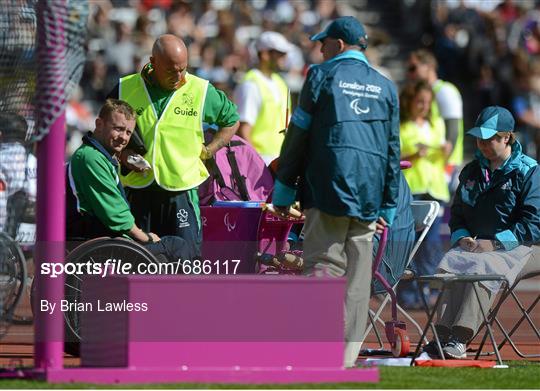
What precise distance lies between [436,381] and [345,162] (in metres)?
1.30

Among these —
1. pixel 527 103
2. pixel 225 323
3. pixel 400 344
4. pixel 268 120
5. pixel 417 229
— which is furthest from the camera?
pixel 527 103

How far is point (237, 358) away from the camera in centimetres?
874

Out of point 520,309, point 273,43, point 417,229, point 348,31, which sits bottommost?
point 520,309

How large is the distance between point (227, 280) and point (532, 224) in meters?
2.81

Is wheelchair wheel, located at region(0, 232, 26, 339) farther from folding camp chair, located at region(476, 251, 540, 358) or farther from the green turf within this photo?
folding camp chair, located at region(476, 251, 540, 358)

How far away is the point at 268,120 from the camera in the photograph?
13773mm

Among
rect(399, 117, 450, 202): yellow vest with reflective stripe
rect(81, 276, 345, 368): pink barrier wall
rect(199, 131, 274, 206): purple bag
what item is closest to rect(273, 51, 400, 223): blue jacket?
rect(81, 276, 345, 368): pink barrier wall

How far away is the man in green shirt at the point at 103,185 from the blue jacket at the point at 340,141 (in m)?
1.39

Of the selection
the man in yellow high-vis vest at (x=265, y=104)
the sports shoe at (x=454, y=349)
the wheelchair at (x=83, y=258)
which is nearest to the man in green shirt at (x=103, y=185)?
the wheelchair at (x=83, y=258)

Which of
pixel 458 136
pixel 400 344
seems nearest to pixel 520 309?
pixel 400 344

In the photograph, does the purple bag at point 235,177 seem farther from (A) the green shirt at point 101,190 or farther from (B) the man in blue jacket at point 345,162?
(B) the man in blue jacket at point 345,162

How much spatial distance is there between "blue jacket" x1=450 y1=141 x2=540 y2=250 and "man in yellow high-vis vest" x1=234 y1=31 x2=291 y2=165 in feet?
9.45

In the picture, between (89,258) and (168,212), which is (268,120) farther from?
(89,258)

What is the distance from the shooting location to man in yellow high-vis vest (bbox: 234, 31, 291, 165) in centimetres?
1366
